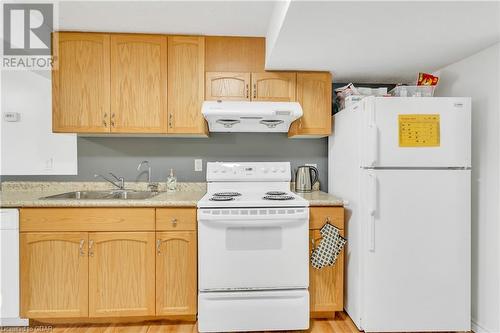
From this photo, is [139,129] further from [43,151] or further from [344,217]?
[344,217]

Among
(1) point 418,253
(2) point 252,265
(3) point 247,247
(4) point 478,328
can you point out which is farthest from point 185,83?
(4) point 478,328

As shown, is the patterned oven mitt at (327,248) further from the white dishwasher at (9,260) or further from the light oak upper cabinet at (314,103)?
the white dishwasher at (9,260)

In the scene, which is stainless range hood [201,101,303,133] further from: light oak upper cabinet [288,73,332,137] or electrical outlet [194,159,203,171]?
electrical outlet [194,159,203,171]

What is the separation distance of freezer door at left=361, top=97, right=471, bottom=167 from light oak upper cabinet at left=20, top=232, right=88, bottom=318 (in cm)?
203

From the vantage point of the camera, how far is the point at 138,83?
231 cm

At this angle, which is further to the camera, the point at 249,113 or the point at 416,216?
the point at 249,113

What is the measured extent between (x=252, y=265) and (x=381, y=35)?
1.63m

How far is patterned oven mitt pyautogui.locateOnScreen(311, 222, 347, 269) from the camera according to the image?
210cm

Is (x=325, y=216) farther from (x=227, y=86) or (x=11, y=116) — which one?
(x=11, y=116)

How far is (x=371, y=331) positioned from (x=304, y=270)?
56 cm

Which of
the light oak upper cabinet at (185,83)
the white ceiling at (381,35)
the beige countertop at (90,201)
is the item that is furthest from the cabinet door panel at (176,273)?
the white ceiling at (381,35)

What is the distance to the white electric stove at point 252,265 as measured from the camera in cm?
199

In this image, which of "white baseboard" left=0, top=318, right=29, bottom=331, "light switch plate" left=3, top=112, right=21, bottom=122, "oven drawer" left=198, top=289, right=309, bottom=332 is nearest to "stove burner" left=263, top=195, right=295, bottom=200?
"oven drawer" left=198, top=289, right=309, bottom=332

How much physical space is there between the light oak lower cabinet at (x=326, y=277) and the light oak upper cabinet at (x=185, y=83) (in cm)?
111
